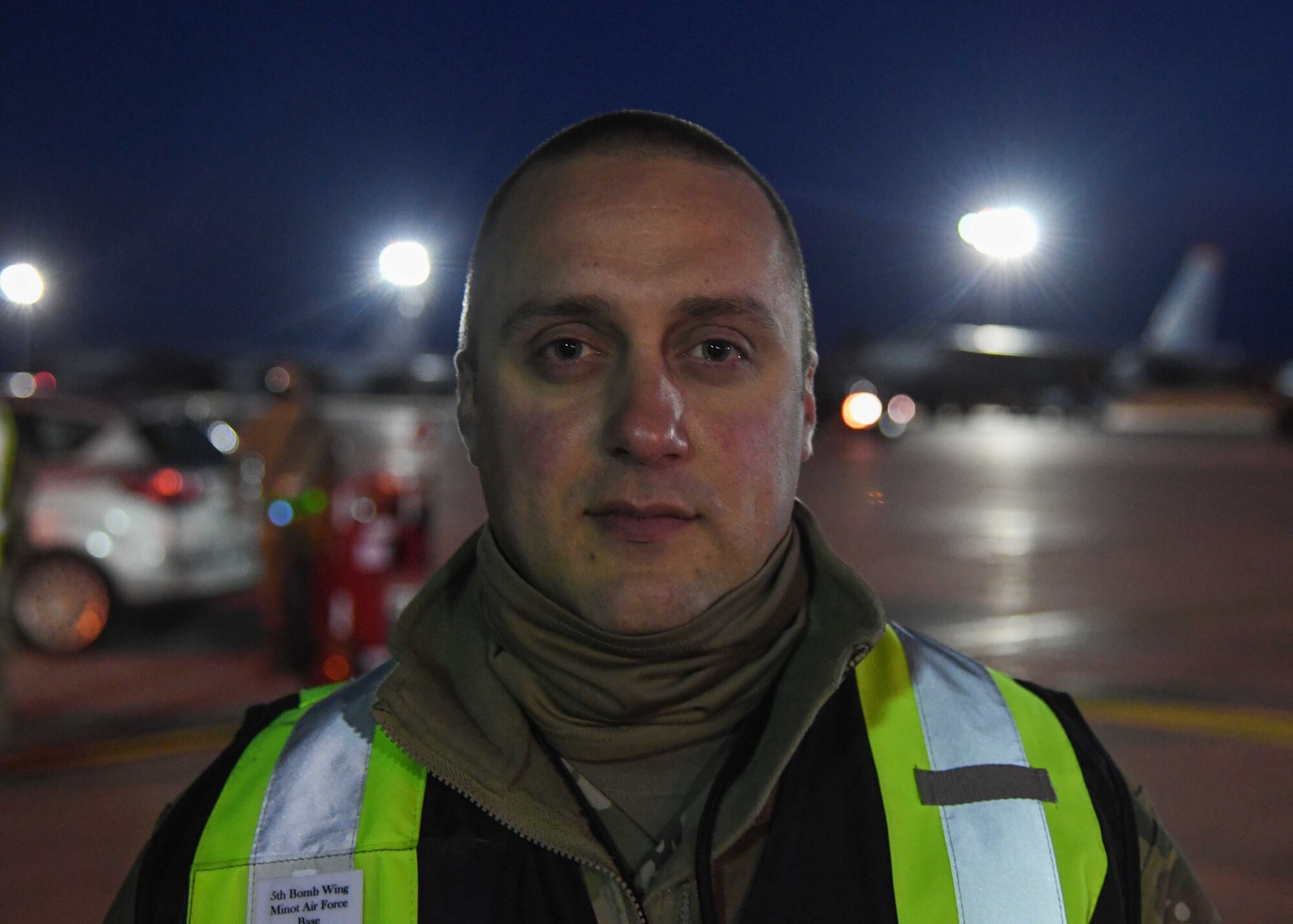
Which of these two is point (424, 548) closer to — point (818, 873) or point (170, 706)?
point (170, 706)

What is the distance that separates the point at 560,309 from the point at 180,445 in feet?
25.8

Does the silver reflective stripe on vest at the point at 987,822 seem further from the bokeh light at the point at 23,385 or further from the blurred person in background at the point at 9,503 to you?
the bokeh light at the point at 23,385

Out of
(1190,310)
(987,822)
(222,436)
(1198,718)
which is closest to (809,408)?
(987,822)

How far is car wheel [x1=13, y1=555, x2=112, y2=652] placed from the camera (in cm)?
793

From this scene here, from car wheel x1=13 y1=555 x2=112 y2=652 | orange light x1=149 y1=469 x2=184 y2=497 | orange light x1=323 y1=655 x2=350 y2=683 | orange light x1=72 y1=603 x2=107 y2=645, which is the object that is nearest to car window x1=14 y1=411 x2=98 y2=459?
orange light x1=149 y1=469 x2=184 y2=497

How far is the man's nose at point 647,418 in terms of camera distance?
159 cm

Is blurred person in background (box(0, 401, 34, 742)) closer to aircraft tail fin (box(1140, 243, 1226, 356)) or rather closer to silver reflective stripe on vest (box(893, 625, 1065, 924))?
silver reflective stripe on vest (box(893, 625, 1065, 924))

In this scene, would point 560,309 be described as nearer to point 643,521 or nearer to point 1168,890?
point 643,521

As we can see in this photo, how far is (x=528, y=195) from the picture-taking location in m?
1.77

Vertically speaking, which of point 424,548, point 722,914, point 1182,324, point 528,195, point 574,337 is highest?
point 1182,324

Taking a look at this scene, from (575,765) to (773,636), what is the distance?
0.37m

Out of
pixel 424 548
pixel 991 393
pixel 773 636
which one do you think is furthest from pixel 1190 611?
pixel 991 393

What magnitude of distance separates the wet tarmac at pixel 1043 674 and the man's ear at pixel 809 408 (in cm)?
308

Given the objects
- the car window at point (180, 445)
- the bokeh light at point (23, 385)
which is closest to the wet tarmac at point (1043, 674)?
the car window at point (180, 445)
